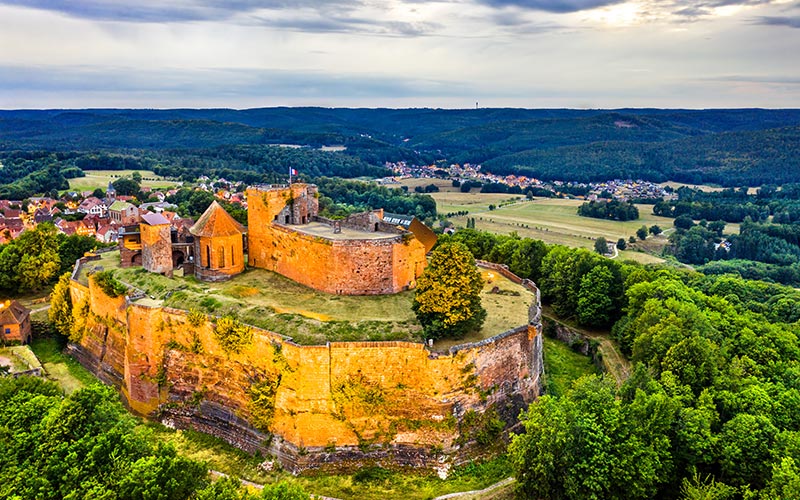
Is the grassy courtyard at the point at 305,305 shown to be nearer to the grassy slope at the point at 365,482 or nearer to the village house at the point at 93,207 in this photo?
the grassy slope at the point at 365,482

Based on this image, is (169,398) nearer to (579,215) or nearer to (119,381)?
(119,381)

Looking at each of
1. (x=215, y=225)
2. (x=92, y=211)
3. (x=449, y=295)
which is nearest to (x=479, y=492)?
→ (x=449, y=295)

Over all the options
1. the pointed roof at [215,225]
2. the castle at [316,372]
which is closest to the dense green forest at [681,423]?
the castle at [316,372]

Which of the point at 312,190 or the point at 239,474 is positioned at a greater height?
the point at 312,190

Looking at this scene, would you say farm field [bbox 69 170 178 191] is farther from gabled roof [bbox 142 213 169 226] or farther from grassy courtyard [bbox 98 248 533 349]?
grassy courtyard [bbox 98 248 533 349]

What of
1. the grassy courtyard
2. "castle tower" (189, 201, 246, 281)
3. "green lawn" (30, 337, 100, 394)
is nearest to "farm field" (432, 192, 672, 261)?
the grassy courtyard

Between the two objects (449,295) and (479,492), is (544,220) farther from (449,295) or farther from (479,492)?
(479,492)

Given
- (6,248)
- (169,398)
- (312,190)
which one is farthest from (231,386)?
(6,248)
